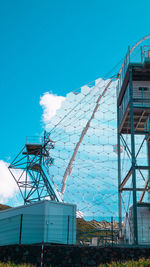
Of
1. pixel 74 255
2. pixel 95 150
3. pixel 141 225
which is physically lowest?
pixel 74 255

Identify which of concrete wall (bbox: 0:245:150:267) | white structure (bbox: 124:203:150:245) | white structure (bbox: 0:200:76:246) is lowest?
concrete wall (bbox: 0:245:150:267)

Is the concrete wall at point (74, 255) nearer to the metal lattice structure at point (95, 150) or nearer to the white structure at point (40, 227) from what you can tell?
the white structure at point (40, 227)

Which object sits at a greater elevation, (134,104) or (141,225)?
(134,104)

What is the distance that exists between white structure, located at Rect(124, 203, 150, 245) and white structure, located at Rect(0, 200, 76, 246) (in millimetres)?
6034

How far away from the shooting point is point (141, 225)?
28.9m

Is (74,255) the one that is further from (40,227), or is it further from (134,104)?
(134,104)

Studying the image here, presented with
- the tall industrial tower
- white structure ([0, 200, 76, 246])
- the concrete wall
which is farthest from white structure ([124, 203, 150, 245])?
the concrete wall

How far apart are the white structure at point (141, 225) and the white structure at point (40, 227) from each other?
238 inches

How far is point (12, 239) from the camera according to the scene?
23.3m

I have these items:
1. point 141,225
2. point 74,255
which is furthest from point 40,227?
point 141,225

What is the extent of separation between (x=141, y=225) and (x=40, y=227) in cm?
872

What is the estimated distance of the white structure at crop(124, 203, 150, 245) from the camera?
28109 millimetres

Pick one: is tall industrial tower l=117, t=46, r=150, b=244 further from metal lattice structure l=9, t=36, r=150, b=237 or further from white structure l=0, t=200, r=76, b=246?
white structure l=0, t=200, r=76, b=246

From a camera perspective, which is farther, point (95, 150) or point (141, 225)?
point (95, 150)
